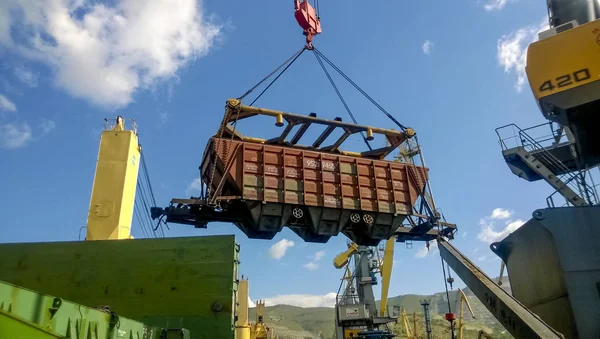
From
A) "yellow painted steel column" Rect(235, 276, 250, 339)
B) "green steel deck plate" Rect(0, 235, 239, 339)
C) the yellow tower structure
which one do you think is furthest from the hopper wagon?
"yellow painted steel column" Rect(235, 276, 250, 339)

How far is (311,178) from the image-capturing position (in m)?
11.8

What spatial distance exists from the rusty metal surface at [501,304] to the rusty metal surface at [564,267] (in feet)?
0.81

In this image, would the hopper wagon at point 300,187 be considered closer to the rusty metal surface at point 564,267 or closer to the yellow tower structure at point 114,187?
the yellow tower structure at point 114,187

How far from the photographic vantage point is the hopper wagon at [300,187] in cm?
1113

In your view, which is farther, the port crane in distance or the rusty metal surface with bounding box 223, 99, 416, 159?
the rusty metal surface with bounding box 223, 99, 416, 159

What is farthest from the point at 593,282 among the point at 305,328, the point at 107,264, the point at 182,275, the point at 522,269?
the point at 305,328

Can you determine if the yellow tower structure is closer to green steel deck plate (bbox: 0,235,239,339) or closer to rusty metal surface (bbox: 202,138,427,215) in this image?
rusty metal surface (bbox: 202,138,427,215)

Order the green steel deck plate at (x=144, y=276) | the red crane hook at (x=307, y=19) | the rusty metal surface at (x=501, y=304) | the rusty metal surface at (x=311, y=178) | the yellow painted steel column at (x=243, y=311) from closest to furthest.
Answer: the rusty metal surface at (x=501, y=304) → the green steel deck plate at (x=144, y=276) → the rusty metal surface at (x=311, y=178) → the red crane hook at (x=307, y=19) → the yellow painted steel column at (x=243, y=311)

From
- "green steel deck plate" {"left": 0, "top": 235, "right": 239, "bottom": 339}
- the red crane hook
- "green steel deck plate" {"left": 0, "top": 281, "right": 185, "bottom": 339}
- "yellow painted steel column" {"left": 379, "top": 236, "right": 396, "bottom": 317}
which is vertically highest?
the red crane hook

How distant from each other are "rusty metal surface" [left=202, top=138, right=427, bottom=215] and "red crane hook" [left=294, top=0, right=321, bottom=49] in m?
4.28

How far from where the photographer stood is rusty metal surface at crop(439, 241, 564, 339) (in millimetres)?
3732

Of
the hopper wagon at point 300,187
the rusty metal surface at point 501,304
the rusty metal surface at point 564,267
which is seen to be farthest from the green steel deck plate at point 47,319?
the hopper wagon at point 300,187

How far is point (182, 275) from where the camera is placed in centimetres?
783

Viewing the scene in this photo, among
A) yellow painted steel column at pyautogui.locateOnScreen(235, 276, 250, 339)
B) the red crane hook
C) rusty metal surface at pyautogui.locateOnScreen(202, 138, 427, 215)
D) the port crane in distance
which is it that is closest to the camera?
the port crane in distance
